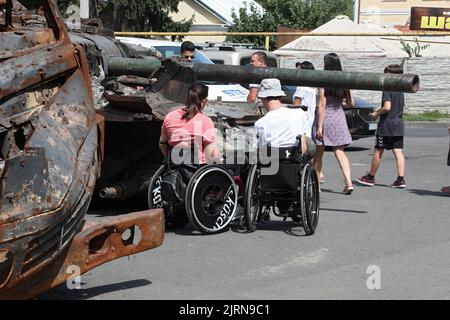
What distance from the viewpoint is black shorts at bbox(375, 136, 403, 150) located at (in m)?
11.9

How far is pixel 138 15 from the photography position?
35.0 meters

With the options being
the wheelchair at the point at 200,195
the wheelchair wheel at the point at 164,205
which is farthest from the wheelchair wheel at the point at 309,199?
the wheelchair wheel at the point at 164,205

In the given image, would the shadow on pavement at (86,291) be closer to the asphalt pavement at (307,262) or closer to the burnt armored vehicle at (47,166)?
the asphalt pavement at (307,262)

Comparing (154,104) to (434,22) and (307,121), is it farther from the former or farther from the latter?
(434,22)

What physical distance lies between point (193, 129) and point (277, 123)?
85cm

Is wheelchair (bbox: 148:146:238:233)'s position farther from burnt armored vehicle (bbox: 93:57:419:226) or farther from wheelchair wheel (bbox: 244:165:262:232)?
burnt armored vehicle (bbox: 93:57:419:226)

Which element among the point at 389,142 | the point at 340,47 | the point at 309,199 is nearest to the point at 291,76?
the point at 309,199

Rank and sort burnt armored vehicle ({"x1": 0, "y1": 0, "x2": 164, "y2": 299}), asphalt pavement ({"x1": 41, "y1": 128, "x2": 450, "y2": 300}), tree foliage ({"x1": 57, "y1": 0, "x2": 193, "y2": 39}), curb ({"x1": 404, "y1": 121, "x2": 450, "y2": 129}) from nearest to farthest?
burnt armored vehicle ({"x1": 0, "y1": 0, "x2": 164, "y2": 299}) < asphalt pavement ({"x1": 41, "y1": 128, "x2": 450, "y2": 300}) < curb ({"x1": 404, "y1": 121, "x2": 450, "y2": 129}) < tree foliage ({"x1": 57, "y1": 0, "x2": 193, "y2": 39})

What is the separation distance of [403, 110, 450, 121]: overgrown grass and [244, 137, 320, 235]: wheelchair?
1655 cm

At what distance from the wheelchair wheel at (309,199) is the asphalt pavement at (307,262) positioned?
5.0 inches

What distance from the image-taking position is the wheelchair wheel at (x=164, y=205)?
8211 millimetres

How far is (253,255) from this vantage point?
755 cm

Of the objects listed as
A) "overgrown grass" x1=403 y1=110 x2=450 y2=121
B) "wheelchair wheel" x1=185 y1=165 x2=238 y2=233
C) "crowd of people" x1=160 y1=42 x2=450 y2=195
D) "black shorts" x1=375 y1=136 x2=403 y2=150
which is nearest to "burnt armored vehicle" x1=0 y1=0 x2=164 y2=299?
"wheelchair wheel" x1=185 y1=165 x2=238 y2=233
